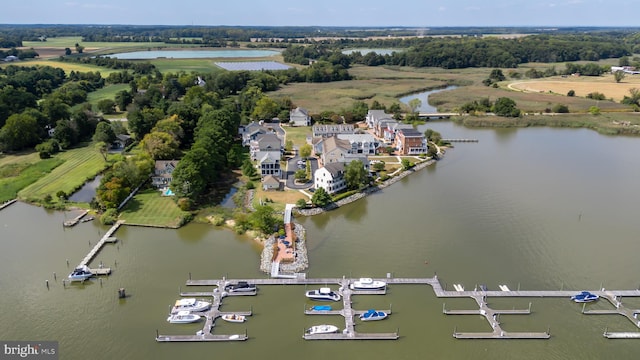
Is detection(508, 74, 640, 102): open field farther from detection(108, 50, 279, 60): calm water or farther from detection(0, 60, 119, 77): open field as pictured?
detection(0, 60, 119, 77): open field

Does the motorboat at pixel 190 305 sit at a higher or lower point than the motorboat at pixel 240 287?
lower

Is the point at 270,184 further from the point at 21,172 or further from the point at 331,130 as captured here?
the point at 21,172

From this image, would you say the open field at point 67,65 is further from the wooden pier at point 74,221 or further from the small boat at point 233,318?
the small boat at point 233,318

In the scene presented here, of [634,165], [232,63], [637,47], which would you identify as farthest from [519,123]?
[637,47]

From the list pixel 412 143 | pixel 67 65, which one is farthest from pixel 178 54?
pixel 412 143

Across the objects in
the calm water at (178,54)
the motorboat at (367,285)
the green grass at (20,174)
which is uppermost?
the calm water at (178,54)

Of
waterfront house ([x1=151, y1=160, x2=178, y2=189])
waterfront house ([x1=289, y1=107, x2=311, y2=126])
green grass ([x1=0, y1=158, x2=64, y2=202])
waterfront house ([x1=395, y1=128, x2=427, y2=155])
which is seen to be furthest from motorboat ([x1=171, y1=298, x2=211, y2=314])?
waterfront house ([x1=289, y1=107, x2=311, y2=126])

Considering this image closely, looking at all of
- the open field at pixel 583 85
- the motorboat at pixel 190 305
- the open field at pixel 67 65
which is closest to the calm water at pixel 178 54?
the open field at pixel 67 65

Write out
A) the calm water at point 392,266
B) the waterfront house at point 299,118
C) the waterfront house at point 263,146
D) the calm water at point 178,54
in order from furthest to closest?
1. the calm water at point 178,54
2. the waterfront house at point 299,118
3. the waterfront house at point 263,146
4. the calm water at point 392,266
